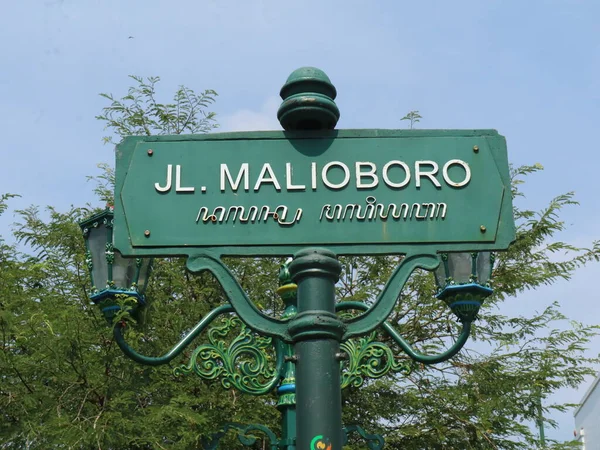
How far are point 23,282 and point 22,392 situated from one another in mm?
1607

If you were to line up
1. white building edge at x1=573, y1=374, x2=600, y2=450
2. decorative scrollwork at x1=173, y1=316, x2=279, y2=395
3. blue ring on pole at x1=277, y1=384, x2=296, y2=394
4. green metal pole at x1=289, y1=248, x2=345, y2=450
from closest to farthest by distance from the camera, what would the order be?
1. green metal pole at x1=289, y1=248, x2=345, y2=450
2. decorative scrollwork at x1=173, y1=316, x2=279, y2=395
3. blue ring on pole at x1=277, y1=384, x2=296, y2=394
4. white building edge at x1=573, y1=374, x2=600, y2=450

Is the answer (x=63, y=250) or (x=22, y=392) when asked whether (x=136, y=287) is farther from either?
(x=63, y=250)

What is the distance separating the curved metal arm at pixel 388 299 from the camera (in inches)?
94.4

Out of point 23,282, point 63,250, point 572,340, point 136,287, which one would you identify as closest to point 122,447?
point 23,282

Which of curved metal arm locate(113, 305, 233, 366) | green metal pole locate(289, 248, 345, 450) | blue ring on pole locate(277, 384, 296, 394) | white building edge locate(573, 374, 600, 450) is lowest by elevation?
green metal pole locate(289, 248, 345, 450)

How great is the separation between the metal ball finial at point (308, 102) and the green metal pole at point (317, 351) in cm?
44

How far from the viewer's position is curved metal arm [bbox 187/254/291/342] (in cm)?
238

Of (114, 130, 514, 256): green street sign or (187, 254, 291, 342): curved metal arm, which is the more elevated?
(114, 130, 514, 256): green street sign

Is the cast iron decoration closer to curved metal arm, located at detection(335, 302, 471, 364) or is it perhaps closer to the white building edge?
curved metal arm, located at detection(335, 302, 471, 364)

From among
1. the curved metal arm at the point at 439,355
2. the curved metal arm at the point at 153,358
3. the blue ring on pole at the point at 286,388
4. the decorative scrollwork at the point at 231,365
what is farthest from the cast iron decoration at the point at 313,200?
the blue ring on pole at the point at 286,388

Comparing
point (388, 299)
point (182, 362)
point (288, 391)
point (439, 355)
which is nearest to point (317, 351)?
point (388, 299)

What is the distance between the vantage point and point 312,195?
244 cm

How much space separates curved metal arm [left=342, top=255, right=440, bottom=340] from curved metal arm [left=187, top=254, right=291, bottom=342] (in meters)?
0.21

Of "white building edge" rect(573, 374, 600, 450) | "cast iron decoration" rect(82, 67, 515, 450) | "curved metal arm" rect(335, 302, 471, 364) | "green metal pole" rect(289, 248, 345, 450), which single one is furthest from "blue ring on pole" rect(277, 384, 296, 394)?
"white building edge" rect(573, 374, 600, 450)
